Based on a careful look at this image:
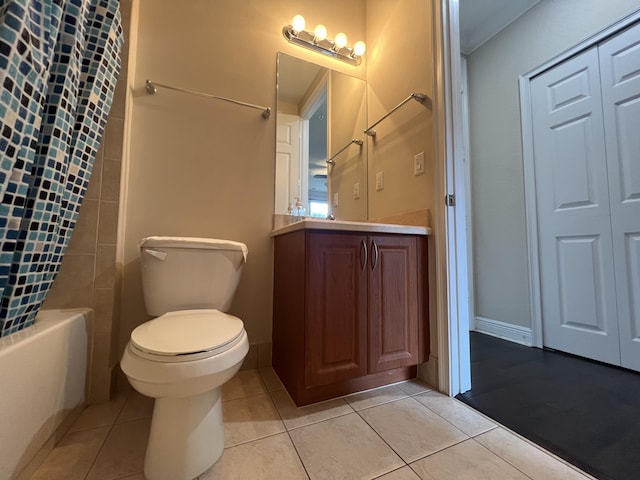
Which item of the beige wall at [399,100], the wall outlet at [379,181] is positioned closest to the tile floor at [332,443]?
the beige wall at [399,100]

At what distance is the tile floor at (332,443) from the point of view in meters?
0.81

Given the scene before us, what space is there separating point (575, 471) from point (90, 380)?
6.12 feet

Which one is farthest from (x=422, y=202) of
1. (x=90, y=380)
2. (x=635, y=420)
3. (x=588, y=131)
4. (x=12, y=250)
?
(x=90, y=380)

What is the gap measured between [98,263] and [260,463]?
1.10 meters

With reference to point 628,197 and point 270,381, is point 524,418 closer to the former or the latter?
point 270,381

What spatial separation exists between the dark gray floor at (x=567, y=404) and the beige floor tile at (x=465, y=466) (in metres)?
0.22

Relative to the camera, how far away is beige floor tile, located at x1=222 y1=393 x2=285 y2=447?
38.7 inches

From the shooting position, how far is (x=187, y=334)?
87cm

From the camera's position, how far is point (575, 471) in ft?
2.67

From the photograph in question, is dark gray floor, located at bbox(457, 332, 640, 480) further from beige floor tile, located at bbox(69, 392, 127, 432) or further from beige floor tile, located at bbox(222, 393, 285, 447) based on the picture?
beige floor tile, located at bbox(69, 392, 127, 432)

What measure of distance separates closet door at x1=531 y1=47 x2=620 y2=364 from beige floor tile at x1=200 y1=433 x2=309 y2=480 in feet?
6.56

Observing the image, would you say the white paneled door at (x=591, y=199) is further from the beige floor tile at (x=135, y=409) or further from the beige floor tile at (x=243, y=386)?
the beige floor tile at (x=135, y=409)

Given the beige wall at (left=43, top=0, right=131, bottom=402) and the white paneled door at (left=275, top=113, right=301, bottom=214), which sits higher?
the white paneled door at (left=275, top=113, right=301, bottom=214)

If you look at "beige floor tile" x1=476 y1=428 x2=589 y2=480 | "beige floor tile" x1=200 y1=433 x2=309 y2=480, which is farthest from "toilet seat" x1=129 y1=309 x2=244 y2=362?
"beige floor tile" x1=476 y1=428 x2=589 y2=480
